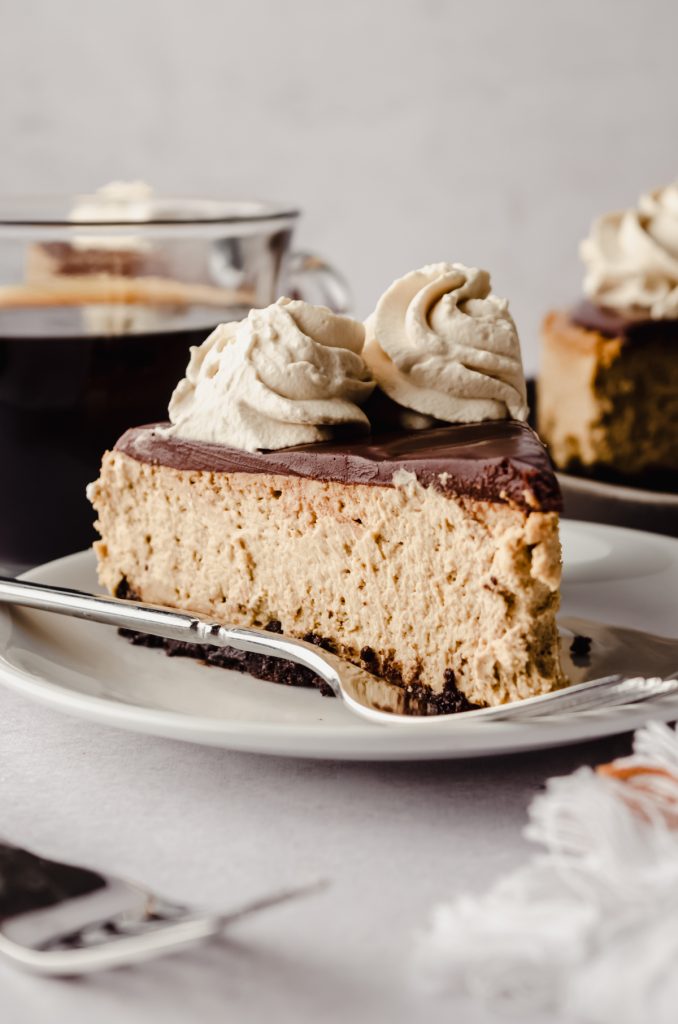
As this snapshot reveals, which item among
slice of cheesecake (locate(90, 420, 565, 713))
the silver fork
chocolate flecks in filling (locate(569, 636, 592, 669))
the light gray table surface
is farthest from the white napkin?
chocolate flecks in filling (locate(569, 636, 592, 669))

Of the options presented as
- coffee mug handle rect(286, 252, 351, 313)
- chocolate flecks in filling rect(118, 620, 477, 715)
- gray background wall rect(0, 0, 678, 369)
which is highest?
gray background wall rect(0, 0, 678, 369)

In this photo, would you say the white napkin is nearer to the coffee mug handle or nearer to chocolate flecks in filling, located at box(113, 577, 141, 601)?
chocolate flecks in filling, located at box(113, 577, 141, 601)

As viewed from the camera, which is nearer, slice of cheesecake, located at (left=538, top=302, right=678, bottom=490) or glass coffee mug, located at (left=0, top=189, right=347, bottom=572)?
glass coffee mug, located at (left=0, top=189, right=347, bottom=572)

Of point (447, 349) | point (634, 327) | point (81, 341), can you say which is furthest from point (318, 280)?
point (447, 349)

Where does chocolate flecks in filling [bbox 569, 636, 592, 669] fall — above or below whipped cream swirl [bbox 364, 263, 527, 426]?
below

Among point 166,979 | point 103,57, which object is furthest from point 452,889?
point 103,57

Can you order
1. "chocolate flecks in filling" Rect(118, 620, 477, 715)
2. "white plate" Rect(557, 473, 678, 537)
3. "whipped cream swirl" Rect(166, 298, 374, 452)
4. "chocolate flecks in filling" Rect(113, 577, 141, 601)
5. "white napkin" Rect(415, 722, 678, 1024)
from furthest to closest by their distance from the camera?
1. "white plate" Rect(557, 473, 678, 537)
2. "chocolate flecks in filling" Rect(113, 577, 141, 601)
3. "whipped cream swirl" Rect(166, 298, 374, 452)
4. "chocolate flecks in filling" Rect(118, 620, 477, 715)
5. "white napkin" Rect(415, 722, 678, 1024)

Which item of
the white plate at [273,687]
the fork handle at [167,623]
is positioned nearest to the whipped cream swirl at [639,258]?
the white plate at [273,687]
